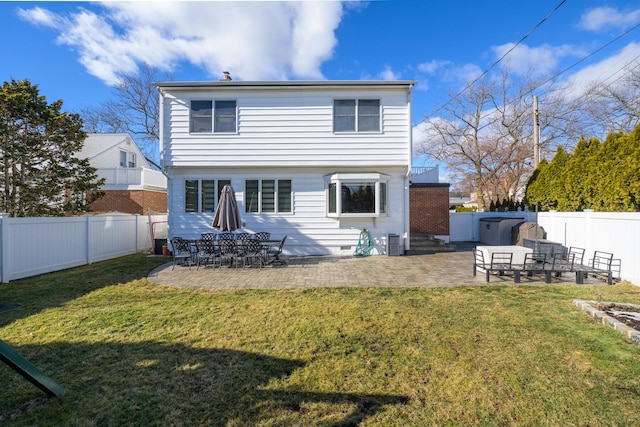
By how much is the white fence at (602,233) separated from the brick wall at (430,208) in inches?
166

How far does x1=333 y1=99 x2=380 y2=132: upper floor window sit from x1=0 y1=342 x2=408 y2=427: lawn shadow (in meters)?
9.45

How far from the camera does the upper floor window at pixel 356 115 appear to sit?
444 inches

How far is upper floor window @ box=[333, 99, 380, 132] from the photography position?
11.3 m

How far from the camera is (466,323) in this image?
4680 millimetres

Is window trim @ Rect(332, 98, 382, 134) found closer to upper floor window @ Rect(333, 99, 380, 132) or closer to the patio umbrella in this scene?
upper floor window @ Rect(333, 99, 380, 132)

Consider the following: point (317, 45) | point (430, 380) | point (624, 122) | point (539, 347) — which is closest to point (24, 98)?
point (317, 45)

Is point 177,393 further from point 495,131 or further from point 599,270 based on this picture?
point 495,131

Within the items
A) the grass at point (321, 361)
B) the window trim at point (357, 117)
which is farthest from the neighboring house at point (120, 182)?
the window trim at point (357, 117)

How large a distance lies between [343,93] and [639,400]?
10.8 metres

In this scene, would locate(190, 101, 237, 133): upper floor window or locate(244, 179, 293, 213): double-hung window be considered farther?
locate(244, 179, 293, 213): double-hung window

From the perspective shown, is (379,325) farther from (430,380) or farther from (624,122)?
(624,122)

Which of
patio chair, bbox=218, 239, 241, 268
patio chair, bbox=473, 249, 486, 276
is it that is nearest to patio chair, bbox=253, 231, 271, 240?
patio chair, bbox=218, 239, 241, 268

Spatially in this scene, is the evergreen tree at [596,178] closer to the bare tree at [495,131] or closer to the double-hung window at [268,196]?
the double-hung window at [268,196]

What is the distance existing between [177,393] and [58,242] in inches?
349
